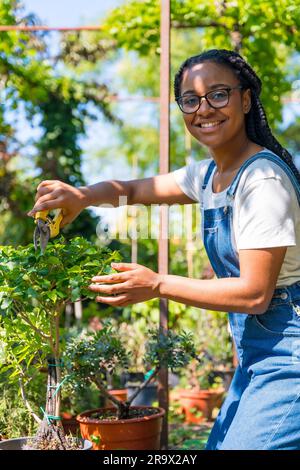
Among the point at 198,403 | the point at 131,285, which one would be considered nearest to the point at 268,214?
the point at 131,285

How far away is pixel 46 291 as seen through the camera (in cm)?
196

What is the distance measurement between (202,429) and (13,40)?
2.98 m

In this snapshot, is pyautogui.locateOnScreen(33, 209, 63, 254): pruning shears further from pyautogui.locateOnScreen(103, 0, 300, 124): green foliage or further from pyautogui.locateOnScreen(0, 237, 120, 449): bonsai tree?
pyautogui.locateOnScreen(103, 0, 300, 124): green foliage

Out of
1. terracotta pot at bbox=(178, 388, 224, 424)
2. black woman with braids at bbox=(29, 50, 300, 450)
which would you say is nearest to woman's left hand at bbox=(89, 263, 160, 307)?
black woman with braids at bbox=(29, 50, 300, 450)

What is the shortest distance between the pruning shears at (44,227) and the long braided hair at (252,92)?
1.94ft

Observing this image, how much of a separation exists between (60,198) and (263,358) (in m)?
0.75

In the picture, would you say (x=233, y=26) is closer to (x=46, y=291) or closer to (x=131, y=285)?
(x=46, y=291)

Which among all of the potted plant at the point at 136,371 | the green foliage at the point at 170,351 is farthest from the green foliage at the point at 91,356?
the potted plant at the point at 136,371

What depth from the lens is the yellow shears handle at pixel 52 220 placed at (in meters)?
1.89

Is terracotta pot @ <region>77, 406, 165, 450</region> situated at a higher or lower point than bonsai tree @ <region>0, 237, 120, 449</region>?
lower

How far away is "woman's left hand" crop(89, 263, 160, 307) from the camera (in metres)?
1.67

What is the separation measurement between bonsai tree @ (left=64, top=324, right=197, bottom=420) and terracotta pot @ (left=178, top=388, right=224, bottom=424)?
141 cm
